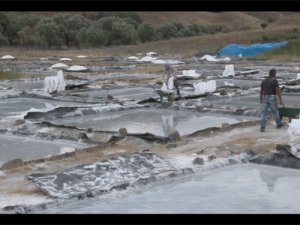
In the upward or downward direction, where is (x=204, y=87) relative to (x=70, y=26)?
downward

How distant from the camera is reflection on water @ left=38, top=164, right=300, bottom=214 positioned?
19.4 ft

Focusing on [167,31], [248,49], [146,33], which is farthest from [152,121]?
[167,31]

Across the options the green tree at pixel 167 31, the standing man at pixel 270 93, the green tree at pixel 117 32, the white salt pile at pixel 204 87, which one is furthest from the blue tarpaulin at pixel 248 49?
the standing man at pixel 270 93

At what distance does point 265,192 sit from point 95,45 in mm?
59108

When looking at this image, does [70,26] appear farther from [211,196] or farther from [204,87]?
[211,196]

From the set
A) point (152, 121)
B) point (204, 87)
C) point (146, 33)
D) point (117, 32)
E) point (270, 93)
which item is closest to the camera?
point (270, 93)

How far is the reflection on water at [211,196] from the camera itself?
233 inches

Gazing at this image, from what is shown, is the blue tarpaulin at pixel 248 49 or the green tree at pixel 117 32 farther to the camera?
the green tree at pixel 117 32

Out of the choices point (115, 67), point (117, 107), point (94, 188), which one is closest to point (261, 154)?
point (94, 188)

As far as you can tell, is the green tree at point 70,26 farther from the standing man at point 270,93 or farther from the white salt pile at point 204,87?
the standing man at point 270,93

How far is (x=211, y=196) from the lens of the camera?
6.51m

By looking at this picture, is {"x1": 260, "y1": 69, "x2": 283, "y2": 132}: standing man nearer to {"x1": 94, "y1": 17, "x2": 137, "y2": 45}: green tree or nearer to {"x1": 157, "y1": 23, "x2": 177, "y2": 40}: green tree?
{"x1": 94, "y1": 17, "x2": 137, "y2": 45}: green tree

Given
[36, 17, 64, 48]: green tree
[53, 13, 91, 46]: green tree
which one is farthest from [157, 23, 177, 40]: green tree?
[36, 17, 64, 48]: green tree

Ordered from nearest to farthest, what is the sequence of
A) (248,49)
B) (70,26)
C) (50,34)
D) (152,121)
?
(152,121), (248,49), (50,34), (70,26)
